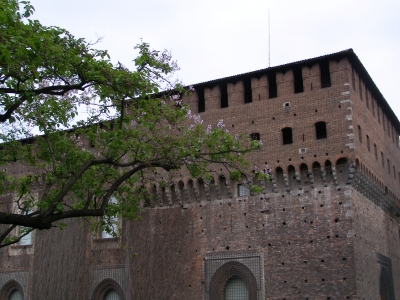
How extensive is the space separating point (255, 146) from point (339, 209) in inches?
286

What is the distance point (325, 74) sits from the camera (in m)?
19.7

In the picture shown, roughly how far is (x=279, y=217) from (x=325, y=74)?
5.36 metres

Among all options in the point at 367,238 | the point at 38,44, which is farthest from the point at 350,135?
the point at 38,44

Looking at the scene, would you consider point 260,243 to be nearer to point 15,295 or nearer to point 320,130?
point 320,130

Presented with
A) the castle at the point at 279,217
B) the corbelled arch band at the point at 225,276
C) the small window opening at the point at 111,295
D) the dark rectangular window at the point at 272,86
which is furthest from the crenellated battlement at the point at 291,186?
the small window opening at the point at 111,295

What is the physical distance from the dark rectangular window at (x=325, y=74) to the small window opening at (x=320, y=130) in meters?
1.56

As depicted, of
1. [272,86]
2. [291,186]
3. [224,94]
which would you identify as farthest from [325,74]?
[291,186]

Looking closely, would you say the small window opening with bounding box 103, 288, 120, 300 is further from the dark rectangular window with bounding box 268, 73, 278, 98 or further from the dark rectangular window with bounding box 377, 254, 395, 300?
the dark rectangular window with bounding box 377, 254, 395, 300

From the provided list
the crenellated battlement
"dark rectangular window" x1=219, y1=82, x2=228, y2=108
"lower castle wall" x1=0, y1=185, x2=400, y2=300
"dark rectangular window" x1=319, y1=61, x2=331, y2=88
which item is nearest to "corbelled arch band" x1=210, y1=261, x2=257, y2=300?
"lower castle wall" x1=0, y1=185, x2=400, y2=300

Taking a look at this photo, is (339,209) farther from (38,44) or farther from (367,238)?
(38,44)

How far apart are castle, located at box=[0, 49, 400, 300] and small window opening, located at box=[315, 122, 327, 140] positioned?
3 cm

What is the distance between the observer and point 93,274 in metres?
22.1

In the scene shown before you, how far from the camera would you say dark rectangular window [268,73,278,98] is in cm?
2028

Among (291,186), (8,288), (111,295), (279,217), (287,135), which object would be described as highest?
(287,135)
